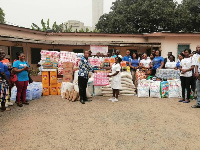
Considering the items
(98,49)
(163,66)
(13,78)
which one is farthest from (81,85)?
(98,49)

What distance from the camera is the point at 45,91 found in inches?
308

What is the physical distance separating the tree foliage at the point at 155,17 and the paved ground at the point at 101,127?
17759 mm

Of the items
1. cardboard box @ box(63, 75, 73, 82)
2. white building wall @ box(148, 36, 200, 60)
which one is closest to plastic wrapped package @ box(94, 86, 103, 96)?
cardboard box @ box(63, 75, 73, 82)

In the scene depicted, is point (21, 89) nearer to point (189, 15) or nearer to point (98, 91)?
point (98, 91)

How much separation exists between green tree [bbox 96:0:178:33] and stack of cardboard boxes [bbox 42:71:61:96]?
16116 millimetres

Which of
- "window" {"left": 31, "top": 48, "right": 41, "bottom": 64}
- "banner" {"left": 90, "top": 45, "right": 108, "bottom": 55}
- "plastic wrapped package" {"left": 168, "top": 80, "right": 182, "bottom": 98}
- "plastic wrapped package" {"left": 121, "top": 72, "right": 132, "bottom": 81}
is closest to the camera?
"plastic wrapped package" {"left": 168, "top": 80, "right": 182, "bottom": 98}

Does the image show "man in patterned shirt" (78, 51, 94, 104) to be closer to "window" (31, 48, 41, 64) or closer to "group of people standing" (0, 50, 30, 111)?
"group of people standing" (0, 50, 30, 111)

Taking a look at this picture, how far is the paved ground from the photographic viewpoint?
131 inches

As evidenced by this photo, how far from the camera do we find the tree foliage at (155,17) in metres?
21.4

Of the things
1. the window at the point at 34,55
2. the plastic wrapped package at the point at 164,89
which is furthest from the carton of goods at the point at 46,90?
the window at the point at 34,55

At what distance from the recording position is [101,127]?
13.6ft

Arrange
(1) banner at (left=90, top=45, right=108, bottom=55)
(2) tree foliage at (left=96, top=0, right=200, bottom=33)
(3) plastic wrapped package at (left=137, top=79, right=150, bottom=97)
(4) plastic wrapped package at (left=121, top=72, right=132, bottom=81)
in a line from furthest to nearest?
(2) tree foliage at (left=96, top=0, right=200, bottom=33), (1) banner at (left=90, top=45, right=108, bottom=55), (4) plastic wrapped package at (left=121, top=72, right=132, bottom=81), (3) plastic wrapped package at (left=137, top=79, right=150, bottom=97)

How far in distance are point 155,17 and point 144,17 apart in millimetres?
1388

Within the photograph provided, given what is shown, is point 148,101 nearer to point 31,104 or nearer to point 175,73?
point 175,73
